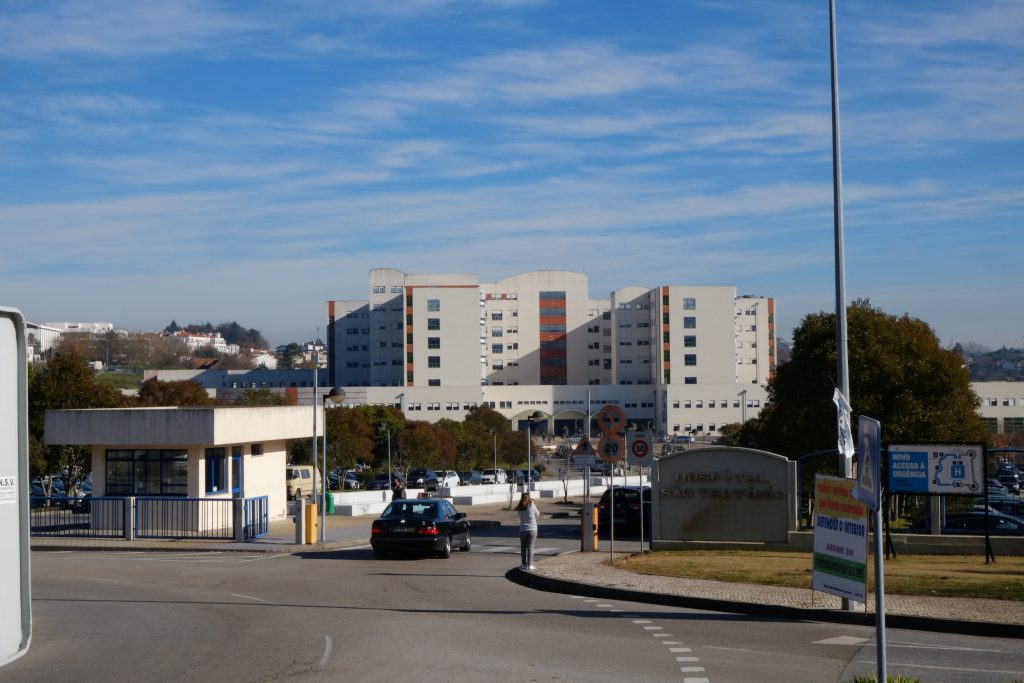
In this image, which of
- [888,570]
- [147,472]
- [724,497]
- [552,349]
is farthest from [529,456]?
[552,349]

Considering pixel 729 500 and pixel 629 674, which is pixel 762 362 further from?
pixel 629 674

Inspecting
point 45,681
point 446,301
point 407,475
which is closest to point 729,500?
point 45,681

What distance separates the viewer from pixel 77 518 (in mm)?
32031

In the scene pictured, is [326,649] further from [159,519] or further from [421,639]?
[159,519]

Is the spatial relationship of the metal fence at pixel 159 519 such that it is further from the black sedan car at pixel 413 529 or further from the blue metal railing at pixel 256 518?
the black sedan car at pixel 413 529

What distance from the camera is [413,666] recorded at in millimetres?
12141

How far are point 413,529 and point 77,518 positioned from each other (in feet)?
42.3

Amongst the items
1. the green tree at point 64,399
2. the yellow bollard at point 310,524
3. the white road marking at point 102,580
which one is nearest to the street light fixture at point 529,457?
the yellow bollard at point 310,524

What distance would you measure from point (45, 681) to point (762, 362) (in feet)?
457

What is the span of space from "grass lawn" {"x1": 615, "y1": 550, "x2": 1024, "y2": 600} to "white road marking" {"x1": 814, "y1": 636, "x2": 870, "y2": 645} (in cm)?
342

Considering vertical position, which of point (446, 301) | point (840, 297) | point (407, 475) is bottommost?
point (407, 475)

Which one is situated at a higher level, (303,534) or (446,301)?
(446,301)

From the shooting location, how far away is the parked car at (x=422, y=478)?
2761 inches

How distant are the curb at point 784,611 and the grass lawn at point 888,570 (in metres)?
2.17
